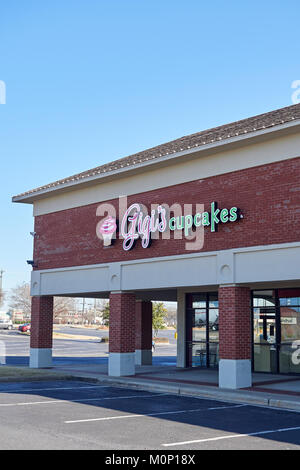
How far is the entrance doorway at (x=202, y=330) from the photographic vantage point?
80.8 ft

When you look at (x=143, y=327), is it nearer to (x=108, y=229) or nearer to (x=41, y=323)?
(x=41, y=323)

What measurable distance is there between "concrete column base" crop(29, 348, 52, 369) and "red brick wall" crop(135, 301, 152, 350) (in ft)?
16.8

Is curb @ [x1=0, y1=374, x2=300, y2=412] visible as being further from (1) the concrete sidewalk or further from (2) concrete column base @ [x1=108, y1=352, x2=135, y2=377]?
(2) concrete column base @ [x1=108, y1=352, x2=135, y2=377]

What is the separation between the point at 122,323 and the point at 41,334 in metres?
5.17

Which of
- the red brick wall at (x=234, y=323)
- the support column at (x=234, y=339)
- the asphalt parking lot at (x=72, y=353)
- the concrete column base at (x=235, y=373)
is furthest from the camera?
the asphalt parking lot at (x=72, y=353)

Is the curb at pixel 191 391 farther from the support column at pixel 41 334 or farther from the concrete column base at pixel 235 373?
the support column at pixel 41 334

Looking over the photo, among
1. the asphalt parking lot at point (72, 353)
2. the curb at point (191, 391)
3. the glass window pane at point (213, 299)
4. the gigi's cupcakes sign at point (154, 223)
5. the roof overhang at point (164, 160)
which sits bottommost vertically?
the asphalt parking lot at point (72, 353)

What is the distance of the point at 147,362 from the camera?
94.2 feet

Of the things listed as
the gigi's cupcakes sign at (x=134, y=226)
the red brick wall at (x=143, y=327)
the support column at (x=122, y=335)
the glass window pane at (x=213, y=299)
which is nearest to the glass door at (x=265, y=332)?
the glass window pane at (x=213, y=299)

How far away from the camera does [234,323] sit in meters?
17.8

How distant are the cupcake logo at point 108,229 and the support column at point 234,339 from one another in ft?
18.7

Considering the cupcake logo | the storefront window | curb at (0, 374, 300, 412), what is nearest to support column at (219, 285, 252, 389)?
curb at (0, 374, 300, 412)

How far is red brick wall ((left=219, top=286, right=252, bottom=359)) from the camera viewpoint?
17.8 meters
